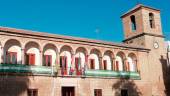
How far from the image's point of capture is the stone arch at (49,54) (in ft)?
89.7

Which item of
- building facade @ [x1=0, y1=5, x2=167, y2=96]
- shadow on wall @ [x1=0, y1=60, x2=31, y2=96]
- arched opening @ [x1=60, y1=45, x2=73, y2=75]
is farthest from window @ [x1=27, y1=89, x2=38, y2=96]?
arched opening @ [x1=60, y1=45, x2=73, y2=75]

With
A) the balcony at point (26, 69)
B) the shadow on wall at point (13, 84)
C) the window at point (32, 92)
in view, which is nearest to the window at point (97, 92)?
the balcony at point (26, 69)

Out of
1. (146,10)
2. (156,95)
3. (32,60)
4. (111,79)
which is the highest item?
(146,10)

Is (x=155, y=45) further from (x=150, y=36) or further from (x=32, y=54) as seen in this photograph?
(x=32, y=54)

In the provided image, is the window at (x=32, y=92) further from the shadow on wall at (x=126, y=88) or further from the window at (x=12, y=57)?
the shadow on wall at (x=126, y=88)

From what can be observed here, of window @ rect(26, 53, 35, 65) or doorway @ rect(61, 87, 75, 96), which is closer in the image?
window @ rect(26, 53, 35, 65)

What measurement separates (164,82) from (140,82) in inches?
142

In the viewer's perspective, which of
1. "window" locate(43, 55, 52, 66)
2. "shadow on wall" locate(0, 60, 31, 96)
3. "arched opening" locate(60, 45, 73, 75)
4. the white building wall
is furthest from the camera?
"arched opening" locate(60, 45, 73, 75)

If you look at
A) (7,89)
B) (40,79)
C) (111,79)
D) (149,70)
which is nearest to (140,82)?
(149,70)

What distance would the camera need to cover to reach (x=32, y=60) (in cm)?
2645

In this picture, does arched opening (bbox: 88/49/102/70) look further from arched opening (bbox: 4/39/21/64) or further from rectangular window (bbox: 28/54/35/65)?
arched opening (bbox: 4/39/21/64)

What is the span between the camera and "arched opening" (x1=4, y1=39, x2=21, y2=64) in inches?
995

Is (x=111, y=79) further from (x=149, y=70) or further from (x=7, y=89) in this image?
(x=7, y=89)

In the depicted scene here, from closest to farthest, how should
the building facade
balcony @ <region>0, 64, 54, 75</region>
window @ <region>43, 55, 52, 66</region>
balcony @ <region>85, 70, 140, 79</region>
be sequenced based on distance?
balcony @ <region>0, 64, 54, 75</region>, the building facade, window @ <region>43, 55, 52, 66</region>, balcony @ <region>85, 70, 140, 79</region>
